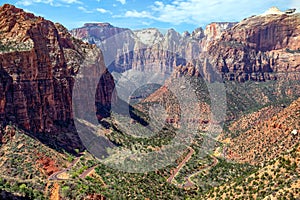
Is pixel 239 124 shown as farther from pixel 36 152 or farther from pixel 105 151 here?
pixel 36 152

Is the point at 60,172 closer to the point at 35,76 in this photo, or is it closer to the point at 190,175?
the point at 35,76

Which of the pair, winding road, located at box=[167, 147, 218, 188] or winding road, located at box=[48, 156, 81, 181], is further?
winding road, located at box=[167, 147, 218, 188]

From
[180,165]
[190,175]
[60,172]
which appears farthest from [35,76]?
[190,175]

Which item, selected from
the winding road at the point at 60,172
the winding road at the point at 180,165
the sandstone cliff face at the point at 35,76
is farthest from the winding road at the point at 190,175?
the sandstone cliff face at the point at 35,76

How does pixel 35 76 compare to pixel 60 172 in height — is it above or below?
above

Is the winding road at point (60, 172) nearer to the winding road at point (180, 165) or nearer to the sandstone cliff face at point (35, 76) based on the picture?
the sandstone cliff face at point (35, 76)

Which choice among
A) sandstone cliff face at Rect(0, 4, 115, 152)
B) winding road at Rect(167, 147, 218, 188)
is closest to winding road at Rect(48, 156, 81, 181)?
sandstone cliff face at Rect(0, 4, 115, 152)

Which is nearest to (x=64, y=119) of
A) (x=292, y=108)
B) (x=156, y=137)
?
(x=156, y=137)

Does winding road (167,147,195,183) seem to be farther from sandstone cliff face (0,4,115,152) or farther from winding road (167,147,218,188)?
sandstone cliff face (0,4,115,152)

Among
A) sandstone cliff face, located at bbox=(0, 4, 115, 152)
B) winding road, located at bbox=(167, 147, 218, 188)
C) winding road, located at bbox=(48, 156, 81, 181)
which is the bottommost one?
winding road, located at bbox=(167, 147, 218, 188)
